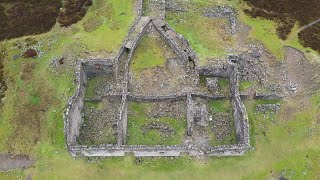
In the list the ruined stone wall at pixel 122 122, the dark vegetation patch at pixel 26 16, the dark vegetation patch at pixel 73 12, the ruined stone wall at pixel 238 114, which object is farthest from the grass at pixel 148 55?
the dark vegetation patch at pixel 26 16

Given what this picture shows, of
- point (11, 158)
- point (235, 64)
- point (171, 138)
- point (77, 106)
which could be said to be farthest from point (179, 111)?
point (11, 158)

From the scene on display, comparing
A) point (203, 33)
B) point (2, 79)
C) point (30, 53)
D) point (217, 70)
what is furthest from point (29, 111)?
point (203, 33)

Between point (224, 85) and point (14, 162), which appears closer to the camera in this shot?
point (14, 162)

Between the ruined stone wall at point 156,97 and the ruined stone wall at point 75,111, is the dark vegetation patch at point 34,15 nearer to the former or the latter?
the ruined stone wall at point 75,111

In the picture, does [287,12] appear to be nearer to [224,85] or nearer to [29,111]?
[224,85]

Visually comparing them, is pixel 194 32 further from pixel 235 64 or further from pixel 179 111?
pixel 179 111

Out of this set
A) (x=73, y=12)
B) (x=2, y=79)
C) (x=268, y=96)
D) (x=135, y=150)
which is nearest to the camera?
(x=135, y=150)
